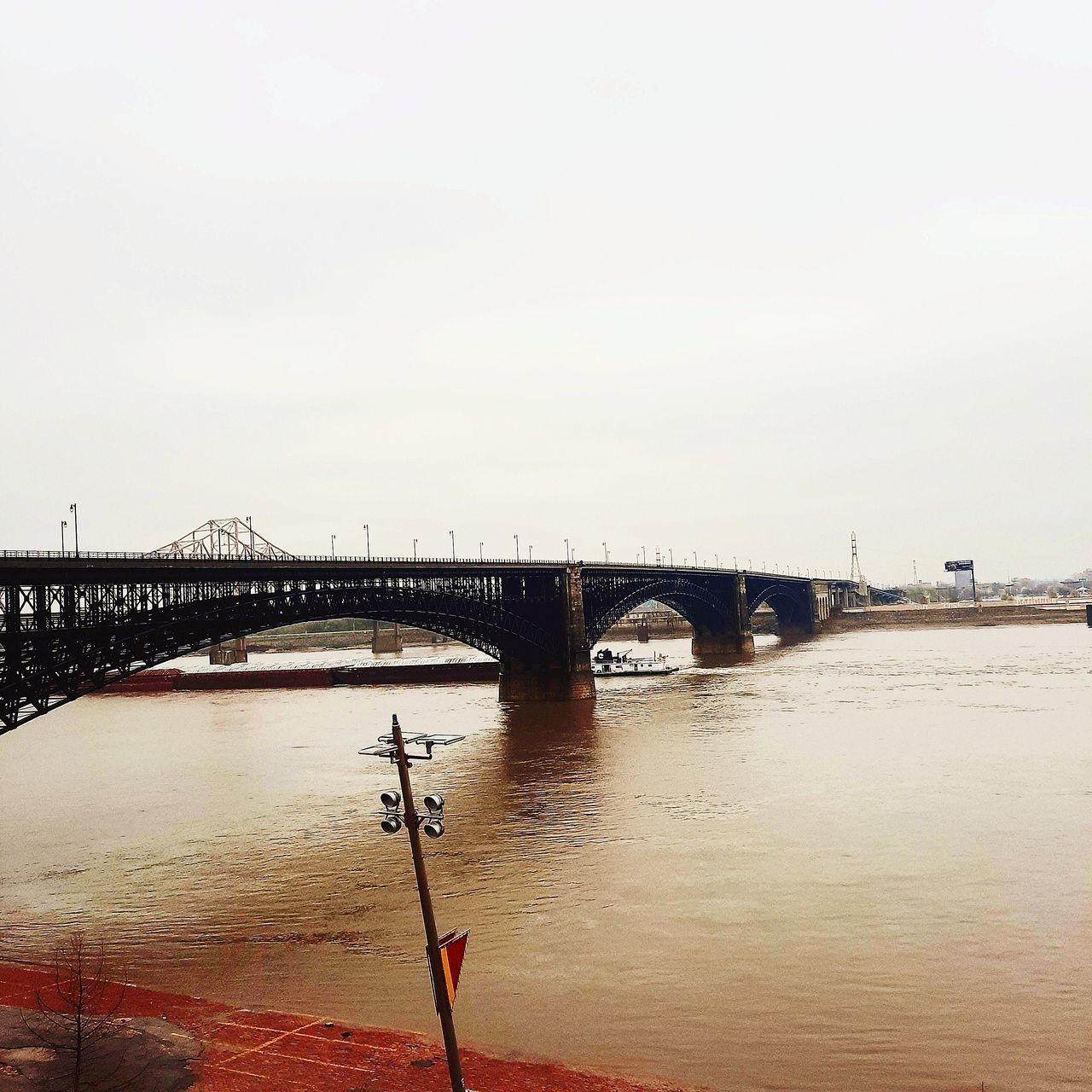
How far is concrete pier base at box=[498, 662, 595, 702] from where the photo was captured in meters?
76.9

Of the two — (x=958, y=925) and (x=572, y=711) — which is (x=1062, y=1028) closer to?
(x=958, y=925)

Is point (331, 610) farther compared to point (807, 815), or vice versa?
point (331, 610)

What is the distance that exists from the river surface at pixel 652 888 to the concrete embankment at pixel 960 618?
→ 12602cm

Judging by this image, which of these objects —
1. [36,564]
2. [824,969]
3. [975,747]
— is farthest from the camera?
[975,747]

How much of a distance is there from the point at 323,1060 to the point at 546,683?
2391 inches

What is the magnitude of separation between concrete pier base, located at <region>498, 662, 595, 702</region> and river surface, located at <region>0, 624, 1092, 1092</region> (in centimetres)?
1766

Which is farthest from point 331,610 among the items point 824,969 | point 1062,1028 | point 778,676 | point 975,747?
point 778,676

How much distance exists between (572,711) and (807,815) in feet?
120

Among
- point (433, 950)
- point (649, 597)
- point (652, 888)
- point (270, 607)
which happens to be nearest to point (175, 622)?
point (270, 607)

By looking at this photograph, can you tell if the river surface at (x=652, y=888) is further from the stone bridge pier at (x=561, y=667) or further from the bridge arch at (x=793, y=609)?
the bridge arch at (x=793, y=609)

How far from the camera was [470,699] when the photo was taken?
82438 mm

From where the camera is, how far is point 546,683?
77.3 metres

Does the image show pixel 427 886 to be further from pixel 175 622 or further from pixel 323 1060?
pixel 175 622

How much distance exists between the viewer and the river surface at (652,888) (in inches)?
719
